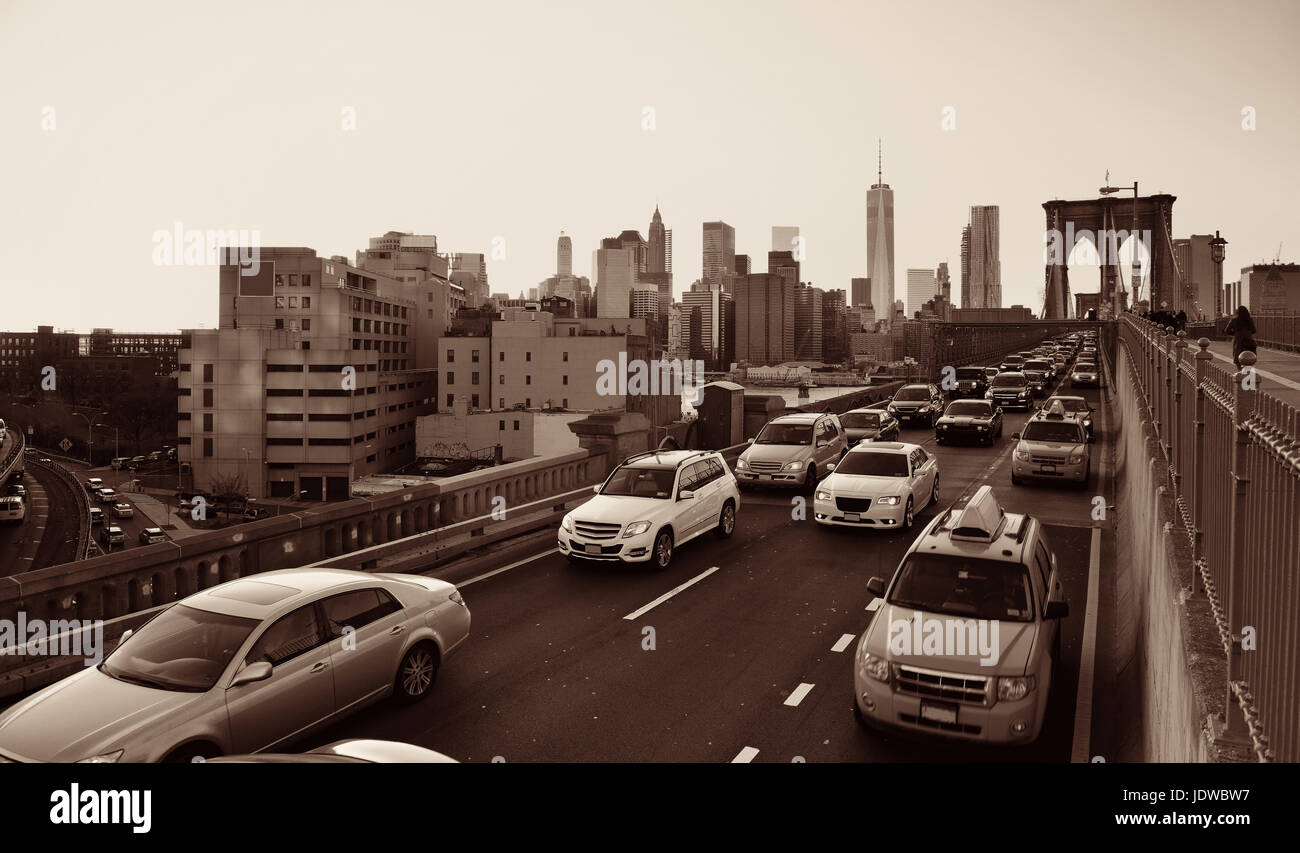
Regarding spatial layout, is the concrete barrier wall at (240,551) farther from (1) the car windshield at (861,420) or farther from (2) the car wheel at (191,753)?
(1) the car windshield at (861,420)

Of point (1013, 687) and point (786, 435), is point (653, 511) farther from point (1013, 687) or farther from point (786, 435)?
point (786, 435)

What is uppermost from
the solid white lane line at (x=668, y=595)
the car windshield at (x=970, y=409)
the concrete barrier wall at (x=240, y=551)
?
the car windshield at (x=970, y=409)

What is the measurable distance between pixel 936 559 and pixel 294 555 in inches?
314

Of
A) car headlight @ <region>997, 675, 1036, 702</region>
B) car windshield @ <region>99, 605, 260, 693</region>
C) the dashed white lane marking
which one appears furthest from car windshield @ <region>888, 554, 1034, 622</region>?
car windshield @ <region>99, 605, 260, 693</region>

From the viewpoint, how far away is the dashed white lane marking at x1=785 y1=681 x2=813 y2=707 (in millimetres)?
8419

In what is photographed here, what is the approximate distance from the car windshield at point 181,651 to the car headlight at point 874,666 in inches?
202

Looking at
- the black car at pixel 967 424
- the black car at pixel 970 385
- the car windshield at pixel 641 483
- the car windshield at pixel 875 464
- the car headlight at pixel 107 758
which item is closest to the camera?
the car headlight at pixel 107 758

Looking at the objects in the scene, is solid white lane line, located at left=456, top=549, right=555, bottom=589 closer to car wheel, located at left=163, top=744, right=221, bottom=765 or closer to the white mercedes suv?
the white mercedes suv

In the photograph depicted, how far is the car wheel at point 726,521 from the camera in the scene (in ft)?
51.1

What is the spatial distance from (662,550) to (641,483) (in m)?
1.37

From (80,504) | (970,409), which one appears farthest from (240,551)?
(80,504)

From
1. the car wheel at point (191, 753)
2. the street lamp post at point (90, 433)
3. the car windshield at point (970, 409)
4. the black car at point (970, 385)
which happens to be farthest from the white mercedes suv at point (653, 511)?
the street lamp post at point (90, 433)

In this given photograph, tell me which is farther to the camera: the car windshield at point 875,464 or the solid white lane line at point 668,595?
the car windshield at point 875,464

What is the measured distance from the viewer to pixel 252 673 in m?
6.55
